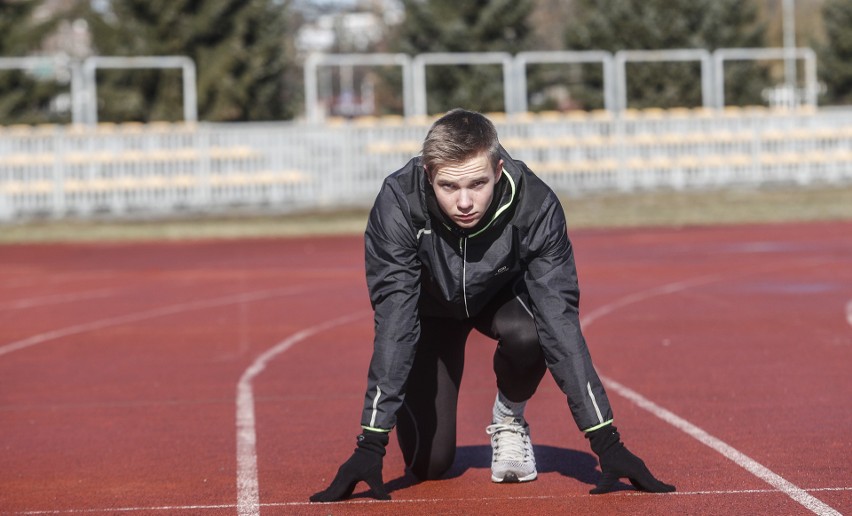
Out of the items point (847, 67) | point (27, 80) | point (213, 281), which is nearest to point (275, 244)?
point (213, 281)

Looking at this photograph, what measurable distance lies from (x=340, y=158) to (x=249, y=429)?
78.2ft

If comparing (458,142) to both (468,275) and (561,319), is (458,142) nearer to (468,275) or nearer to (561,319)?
(468,275)

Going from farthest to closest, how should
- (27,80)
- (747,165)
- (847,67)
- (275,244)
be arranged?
(847,67) < (27,80) < (747,165) < (275,244)

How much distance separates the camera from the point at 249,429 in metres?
7.95

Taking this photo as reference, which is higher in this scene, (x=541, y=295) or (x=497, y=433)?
(x=541, y=295)

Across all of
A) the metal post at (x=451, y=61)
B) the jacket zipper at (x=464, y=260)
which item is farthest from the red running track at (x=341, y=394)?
the metal post at (x=451, y=61)

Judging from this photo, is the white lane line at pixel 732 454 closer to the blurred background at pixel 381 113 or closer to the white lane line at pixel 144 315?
the white lane line at pixel 144 315

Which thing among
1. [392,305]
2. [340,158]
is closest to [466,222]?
[392,305]

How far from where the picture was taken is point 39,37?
45875 mm

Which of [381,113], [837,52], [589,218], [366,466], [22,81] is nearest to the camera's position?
[366,466]

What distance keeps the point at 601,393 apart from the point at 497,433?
0.88m

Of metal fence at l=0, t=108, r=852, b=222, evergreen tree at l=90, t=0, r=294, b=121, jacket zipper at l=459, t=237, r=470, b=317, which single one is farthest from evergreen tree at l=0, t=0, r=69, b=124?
jacket zipper at l=459, t=237, r=470, b=317

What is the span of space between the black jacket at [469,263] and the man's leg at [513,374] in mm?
338

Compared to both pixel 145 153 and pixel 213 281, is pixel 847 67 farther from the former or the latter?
pixel 213 281
